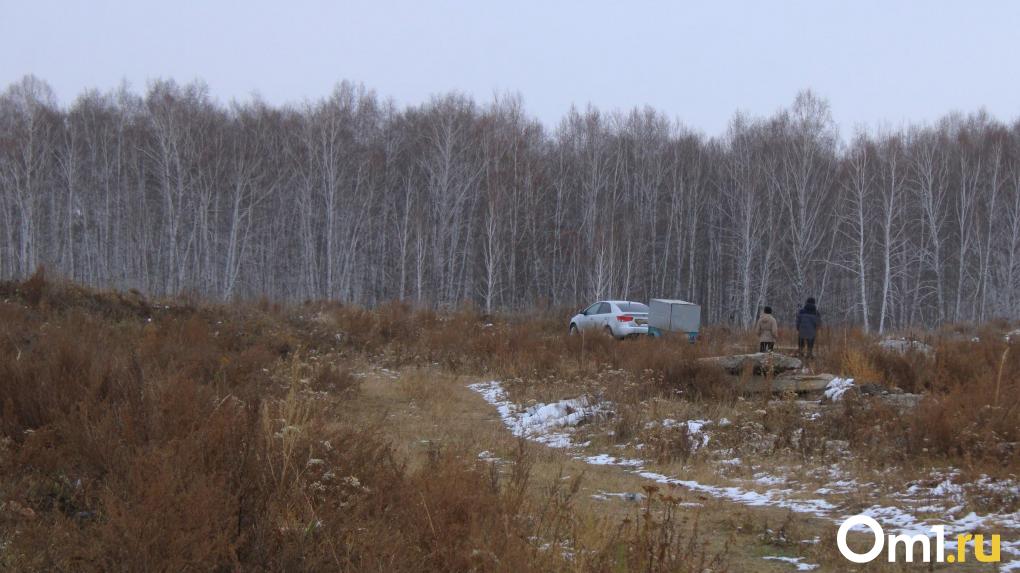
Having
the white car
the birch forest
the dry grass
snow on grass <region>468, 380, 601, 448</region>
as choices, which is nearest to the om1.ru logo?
the dry grass

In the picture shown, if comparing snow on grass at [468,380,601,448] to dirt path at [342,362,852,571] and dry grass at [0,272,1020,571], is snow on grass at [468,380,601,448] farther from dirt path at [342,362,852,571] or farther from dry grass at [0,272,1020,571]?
dry grass at [0,272,1020,571]

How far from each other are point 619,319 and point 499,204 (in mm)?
19170

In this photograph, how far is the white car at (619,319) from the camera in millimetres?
20062

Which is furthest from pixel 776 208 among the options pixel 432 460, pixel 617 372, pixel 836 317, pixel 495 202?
pixel 432 460

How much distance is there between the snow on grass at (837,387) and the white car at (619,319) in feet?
28.7

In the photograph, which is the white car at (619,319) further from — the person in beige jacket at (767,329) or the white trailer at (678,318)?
the person in beige jacket at (767,329)

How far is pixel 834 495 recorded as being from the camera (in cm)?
664

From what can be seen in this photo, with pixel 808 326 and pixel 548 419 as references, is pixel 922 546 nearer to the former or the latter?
pixel 548 419

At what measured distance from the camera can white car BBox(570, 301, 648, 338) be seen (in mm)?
20062

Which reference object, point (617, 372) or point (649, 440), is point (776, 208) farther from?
point (649, 440)

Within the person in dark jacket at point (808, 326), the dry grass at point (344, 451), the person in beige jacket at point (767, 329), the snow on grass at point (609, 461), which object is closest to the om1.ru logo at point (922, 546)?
the dry grass at point (344, 451)

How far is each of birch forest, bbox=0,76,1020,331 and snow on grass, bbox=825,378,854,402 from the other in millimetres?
24631

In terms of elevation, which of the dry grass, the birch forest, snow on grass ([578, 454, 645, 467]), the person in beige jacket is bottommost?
snow on grass ([578, 454, 645, 467])

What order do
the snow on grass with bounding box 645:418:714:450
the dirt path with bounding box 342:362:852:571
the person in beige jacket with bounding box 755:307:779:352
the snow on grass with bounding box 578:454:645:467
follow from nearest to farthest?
the dirt path with bounding box 342:362:852:571, the snow on grass with bounding box 578:454:645:467, the snow on grass with bounding box 645:418:714:450, the person in beige jacket with bounding box 755:307:779:352
